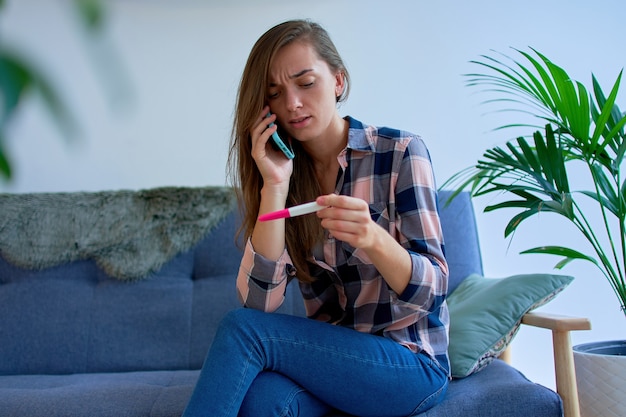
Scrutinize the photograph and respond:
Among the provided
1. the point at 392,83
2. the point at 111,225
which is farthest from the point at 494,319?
the point at 111,225

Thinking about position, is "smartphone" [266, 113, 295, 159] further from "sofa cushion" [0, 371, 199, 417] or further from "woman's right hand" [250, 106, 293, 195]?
"sofa cushion" [0, 371, 199, 417]

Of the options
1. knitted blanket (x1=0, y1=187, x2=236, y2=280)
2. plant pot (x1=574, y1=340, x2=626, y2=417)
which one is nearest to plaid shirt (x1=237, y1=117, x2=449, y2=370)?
plant pot (x1=574, y1=340, x2=626, y2=417)

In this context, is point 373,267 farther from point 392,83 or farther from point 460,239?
point 392,83

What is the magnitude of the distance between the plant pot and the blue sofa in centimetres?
49

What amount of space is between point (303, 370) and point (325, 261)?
28 centimetres

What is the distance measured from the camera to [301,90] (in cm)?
128

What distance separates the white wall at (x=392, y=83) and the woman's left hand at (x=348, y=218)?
125 cm

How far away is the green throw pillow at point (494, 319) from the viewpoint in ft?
4.66

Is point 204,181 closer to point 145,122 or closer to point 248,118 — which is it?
point 145,122

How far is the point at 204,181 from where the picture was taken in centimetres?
222

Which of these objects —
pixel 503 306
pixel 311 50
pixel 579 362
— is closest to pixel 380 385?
pixel 503 306

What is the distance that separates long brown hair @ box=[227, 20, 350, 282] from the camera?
1.28 m

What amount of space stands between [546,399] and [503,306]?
0.29 m

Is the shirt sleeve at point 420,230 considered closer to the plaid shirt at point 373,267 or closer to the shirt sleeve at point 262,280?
the plaid shirt at point 373,267
